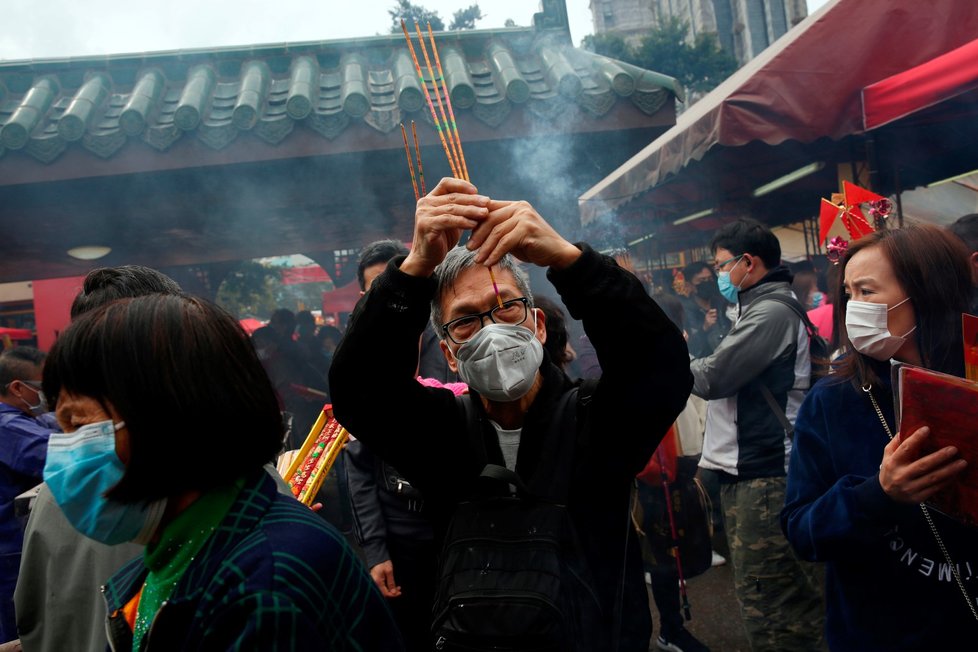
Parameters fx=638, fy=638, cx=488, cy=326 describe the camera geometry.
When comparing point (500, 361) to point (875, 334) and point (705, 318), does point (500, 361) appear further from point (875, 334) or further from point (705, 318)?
point (705, 318)

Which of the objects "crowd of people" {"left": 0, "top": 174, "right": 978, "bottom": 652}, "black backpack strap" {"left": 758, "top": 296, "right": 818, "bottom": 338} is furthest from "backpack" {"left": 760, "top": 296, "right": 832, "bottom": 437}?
"crowd of people" {"left": 0, "top": 174, "right": 978, "bottom": 652}

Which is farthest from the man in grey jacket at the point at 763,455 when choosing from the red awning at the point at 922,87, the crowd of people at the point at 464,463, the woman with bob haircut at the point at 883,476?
the red awning at the point at 922,87

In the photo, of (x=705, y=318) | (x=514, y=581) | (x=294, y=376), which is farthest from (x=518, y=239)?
(x=705, y=318)

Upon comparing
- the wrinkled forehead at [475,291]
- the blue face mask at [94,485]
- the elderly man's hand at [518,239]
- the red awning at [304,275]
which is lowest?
the red awning at [304,275]

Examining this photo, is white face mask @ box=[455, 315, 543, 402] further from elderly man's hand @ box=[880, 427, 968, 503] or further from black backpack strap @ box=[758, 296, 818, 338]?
black backpack strap @ box=[758, 296, 818, 338]

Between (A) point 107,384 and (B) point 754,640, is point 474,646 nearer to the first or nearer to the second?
(A) point 107,384

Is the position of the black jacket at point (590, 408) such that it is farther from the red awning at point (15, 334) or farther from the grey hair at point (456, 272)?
the red awning at point (15, 334)

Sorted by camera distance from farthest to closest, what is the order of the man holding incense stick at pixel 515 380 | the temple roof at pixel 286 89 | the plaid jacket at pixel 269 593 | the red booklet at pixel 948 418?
the temple roof at pixel 286 89 → the man holding incense stick at pixel 515 380 → the red booklet at pixel 948 418 → the plaid jacket at pixel 269 593

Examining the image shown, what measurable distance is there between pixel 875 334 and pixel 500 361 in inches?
46.7

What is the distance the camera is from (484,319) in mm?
1792

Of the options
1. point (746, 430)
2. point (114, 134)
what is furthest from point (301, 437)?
point (746, 430)

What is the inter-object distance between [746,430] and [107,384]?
2.89m

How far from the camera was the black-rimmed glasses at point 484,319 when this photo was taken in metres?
1.79

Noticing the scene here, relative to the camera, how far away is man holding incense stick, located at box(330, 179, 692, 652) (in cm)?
150
